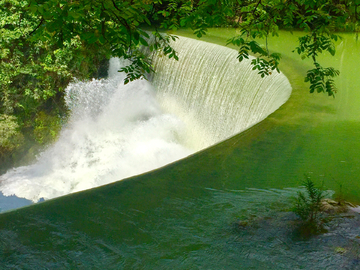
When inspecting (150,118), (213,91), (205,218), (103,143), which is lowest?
(205,218)

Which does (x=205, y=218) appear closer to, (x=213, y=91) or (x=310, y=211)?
(x=310, y=211)

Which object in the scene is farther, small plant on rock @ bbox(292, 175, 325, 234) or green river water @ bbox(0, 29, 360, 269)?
small plant on rock @ bbox(292, 175, 325, 234)

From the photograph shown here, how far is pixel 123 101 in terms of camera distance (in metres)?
10.5

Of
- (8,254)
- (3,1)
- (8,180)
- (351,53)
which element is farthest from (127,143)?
(8,254)

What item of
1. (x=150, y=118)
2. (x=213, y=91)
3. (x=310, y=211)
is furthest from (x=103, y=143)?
(x=310, y=211)

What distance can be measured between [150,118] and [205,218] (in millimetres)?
6852

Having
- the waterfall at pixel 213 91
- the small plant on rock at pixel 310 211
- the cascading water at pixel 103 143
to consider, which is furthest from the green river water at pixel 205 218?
the cascading water at pixel 103 143

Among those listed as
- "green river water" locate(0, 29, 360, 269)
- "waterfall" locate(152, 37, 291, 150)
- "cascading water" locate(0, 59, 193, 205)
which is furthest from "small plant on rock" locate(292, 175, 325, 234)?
"cascading water" locate(0, 59, 193, 205)

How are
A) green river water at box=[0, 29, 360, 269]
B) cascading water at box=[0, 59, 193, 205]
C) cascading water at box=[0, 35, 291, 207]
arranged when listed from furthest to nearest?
cascading water at box=[0, 59, 193, 205] < cascading water at box=[0, 35, 291, 207] < green river water at box=[0, 29, 360, 269]

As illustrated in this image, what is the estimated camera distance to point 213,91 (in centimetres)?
805

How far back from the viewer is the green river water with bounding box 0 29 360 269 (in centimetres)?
255

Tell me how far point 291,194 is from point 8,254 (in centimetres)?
221

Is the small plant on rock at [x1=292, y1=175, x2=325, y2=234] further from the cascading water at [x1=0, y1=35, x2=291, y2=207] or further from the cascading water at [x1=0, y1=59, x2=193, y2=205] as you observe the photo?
the cascading water at [x1=0, y1=59, x2=193, y2=205]

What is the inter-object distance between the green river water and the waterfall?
1940 millimetres
